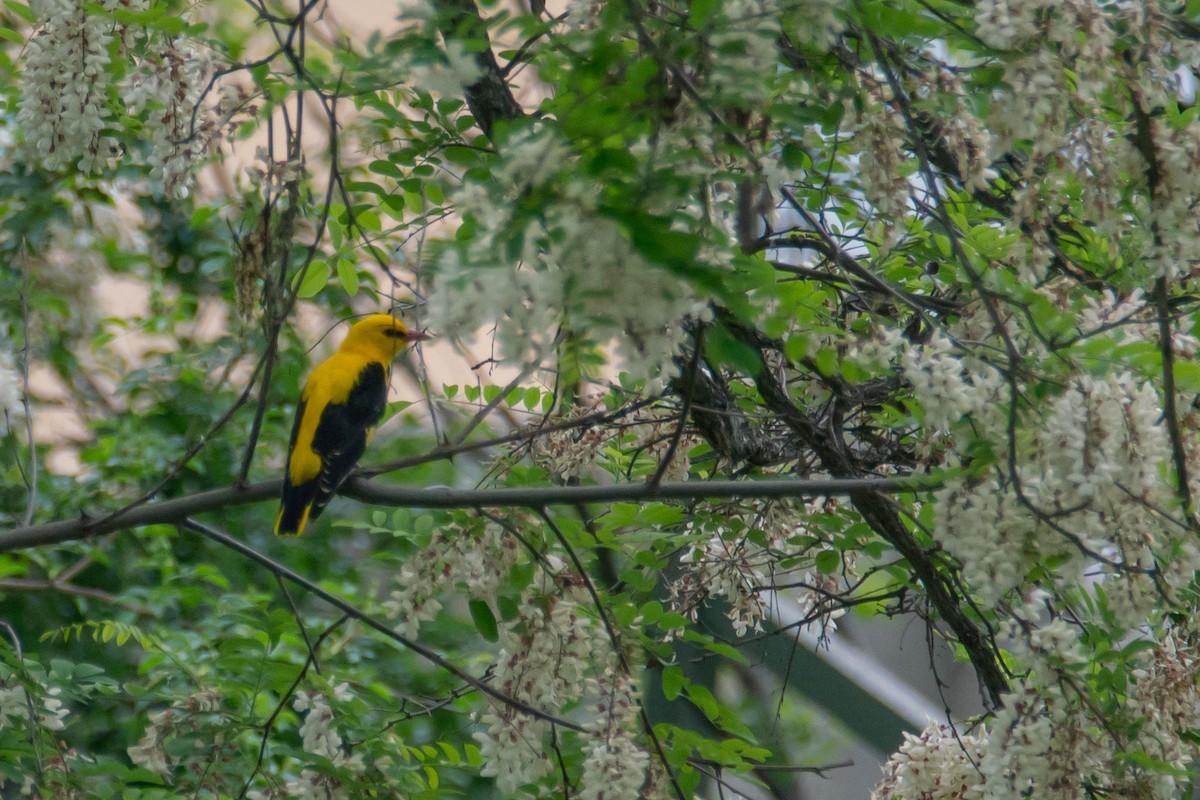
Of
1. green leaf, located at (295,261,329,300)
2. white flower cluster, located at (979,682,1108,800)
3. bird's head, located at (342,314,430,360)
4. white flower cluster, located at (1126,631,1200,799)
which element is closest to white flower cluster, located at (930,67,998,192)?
white flower cluster, located at (979,682,1108,800)

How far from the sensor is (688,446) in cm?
268

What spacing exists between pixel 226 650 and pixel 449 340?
1488mm

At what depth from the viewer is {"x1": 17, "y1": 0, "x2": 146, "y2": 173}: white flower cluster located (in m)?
2.03

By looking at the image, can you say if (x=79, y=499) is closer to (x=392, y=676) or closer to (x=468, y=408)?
(x=392, y=676)

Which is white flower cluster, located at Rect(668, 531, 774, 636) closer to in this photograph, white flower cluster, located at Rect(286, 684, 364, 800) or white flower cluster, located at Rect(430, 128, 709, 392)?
white flower cluster, located at Rect(286, 684, 364, 800)

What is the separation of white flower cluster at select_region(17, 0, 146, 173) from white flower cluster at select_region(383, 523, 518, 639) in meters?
0.94

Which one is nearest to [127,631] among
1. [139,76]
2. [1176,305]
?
[139,76]

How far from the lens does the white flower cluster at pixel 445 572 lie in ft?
6.58

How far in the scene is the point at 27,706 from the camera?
228cm

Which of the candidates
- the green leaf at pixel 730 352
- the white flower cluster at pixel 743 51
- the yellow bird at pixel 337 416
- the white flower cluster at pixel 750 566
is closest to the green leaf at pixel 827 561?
the white flower cluster at pixel 750 566

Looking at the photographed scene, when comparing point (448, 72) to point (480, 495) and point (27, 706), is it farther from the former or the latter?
point (27, 706)

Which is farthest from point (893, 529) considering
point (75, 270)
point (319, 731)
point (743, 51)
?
point (75, 270)

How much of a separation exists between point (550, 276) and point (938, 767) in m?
1.55

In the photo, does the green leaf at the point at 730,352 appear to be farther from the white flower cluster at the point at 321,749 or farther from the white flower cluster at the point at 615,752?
the white flower cluster at the point at 321,749
